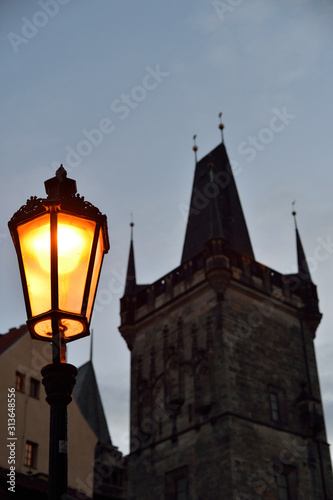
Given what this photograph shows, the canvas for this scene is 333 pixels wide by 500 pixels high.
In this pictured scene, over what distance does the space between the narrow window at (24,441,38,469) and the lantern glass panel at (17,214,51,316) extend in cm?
1631

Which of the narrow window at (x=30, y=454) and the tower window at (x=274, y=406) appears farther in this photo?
the tower window at (x=274, y=406)

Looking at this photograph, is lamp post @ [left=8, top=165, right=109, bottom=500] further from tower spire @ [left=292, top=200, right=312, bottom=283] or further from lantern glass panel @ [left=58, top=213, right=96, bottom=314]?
tower spire @ [left=292, top=200, right=312, bottom=283]

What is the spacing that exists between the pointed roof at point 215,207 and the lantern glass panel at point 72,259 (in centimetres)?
2557

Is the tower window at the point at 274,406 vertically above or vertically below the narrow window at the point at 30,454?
above

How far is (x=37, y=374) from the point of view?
66.9 ft

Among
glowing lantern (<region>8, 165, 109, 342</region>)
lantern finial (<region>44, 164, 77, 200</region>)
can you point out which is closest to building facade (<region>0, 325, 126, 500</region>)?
lantern finial (<region>44, 164, 77, 200</region>)

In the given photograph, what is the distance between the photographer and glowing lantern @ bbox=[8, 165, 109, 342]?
3635mm

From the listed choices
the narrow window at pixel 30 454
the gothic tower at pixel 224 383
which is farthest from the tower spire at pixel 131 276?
the narrow window at pixel 30 454

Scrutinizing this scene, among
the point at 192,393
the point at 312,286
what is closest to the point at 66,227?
the point at 192,393

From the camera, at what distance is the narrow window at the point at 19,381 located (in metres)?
19.6

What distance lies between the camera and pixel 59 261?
3652mm

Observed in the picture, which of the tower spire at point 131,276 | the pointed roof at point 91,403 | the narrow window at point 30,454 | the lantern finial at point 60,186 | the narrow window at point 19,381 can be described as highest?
the tower spire at point 131,276

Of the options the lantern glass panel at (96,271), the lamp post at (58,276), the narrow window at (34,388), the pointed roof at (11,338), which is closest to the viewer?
the lamp post at (58,276)

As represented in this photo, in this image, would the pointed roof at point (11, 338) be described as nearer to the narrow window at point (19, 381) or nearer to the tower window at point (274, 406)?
the narrow window at point (19, 381)
